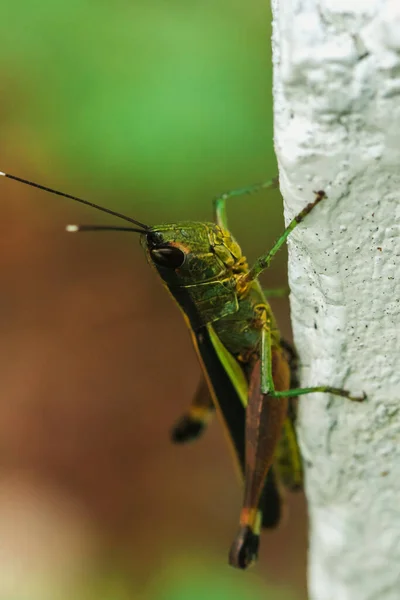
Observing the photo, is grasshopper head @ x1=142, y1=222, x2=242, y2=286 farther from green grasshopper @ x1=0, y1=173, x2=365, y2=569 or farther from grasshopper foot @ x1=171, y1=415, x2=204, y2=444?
grasshopper foot @ x1=171, y1=415, x2=204, y2=444

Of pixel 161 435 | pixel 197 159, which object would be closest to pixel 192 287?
pixel 197 159

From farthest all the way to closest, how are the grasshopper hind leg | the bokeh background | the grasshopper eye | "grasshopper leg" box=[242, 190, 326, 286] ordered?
1. the bokeh background
2. the grasshopper hind leg
3. the grasshopper eye
4. "grasshopper leg" box=[242, 190, 326, 286]

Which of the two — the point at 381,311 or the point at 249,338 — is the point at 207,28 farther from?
the point at 381,311

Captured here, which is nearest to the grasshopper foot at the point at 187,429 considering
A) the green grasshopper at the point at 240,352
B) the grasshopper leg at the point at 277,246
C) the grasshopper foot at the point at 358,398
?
the green grasshopper at the point at 240,352

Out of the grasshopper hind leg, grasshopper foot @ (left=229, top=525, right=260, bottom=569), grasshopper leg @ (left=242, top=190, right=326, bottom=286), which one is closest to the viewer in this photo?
grasshopper leg @ (left=242, top=190, right=326, bottom=286)

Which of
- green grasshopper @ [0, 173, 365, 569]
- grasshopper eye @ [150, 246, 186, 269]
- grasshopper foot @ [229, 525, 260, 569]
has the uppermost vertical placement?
grasshopper eye @ [150, 246, 186, 269]

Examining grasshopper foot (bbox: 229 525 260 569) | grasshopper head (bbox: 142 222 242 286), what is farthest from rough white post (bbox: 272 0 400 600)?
grasshopper head (bbox: 142 222 242 286)

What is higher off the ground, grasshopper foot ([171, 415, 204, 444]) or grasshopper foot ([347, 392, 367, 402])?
grasshopper foot ([347, 392, 367, 402])
